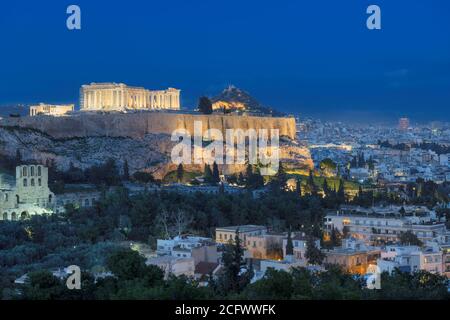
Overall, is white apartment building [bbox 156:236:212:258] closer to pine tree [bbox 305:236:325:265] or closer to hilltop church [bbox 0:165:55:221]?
pine tree [bbox 305:236:325:265]

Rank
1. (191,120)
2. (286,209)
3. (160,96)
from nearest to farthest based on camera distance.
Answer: (286,209) < (191,120) < (160,96)

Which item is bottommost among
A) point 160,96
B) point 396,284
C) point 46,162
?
point 396,284

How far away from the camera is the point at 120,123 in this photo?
43344 mm

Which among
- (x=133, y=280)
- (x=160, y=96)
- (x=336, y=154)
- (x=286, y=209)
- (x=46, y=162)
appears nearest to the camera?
(x=133, y=280)

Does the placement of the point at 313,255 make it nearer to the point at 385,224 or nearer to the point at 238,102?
the point at 385,224

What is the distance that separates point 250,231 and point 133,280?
10.1 m

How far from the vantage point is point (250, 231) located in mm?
24109

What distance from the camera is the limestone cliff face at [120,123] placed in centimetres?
4072

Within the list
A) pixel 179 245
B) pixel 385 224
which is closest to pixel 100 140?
pixel 385 224

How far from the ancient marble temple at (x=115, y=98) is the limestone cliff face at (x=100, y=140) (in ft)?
15.5
